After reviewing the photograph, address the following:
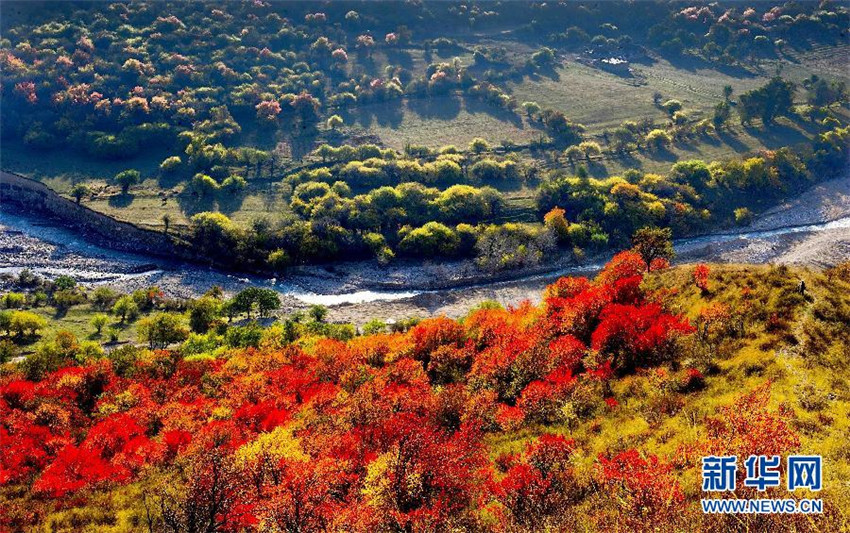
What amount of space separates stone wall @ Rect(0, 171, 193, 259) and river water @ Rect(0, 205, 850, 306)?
6.15ft

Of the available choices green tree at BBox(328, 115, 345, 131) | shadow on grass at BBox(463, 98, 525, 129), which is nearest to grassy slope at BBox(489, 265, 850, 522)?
shadow on grass at BBox(463, 98, 525, 129)

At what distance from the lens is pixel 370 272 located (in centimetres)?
10106

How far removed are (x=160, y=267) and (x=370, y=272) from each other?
39.2 m

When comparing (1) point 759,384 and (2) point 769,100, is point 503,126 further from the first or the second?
(1) point 759,384

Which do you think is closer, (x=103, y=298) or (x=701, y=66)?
(x=103, y=298)

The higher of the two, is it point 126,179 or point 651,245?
point 651,245

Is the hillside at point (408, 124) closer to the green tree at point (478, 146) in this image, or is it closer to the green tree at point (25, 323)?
the green tree at point (478, 146)

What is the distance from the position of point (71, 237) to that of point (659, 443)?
4495 inches

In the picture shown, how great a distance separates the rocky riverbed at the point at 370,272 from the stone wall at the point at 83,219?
83.9 inches

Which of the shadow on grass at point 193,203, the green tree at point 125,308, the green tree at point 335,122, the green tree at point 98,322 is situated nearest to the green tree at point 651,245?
the green tree at point 125,308

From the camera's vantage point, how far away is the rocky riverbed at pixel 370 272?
94938 millimetres

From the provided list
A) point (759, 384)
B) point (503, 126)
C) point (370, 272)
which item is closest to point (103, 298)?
point (370, 272)

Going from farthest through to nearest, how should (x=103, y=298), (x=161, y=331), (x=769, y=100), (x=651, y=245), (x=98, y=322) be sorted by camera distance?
(x=769, y=100) < (x=103, y=298) < (x=98, y=322) < (x=161, y=331) < (x=651, y=245)

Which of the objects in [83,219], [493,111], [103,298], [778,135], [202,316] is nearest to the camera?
[202,316]
